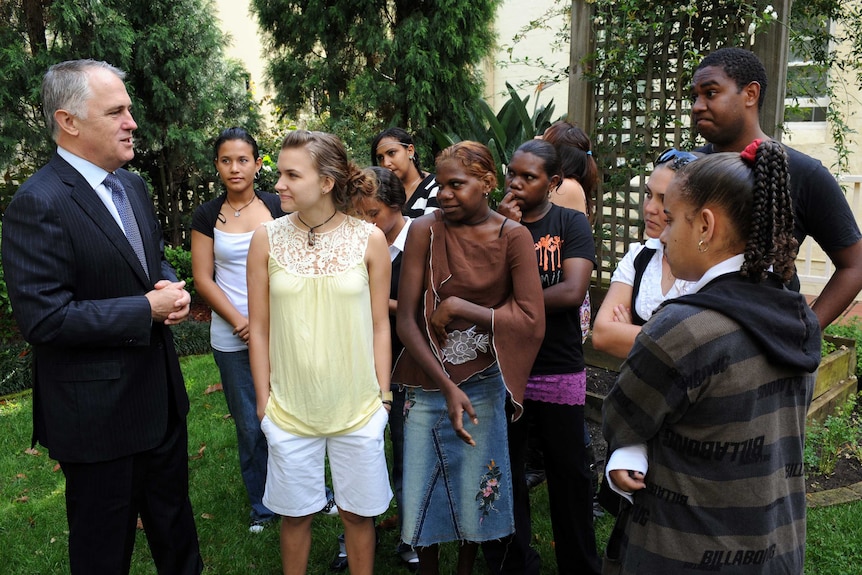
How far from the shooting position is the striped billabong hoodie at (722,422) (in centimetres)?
171

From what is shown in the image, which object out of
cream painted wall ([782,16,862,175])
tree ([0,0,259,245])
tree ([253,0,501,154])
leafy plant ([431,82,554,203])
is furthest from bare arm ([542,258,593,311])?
cream painted wall ([782,16,862,175])

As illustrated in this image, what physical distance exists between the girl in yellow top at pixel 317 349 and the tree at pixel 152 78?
19.5ft

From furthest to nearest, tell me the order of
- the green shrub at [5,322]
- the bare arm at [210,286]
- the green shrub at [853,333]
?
the green shrub at [5,322]
the green shrub at [853,333]
the bare arm at [210,286]

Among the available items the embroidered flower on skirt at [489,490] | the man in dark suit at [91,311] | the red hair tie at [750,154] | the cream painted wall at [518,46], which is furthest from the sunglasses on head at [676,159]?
the cream painted wall at [518,46]

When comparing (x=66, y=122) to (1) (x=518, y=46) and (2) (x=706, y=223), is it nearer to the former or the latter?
(2) (x=706, y=223)

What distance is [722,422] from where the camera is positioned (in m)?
1.74

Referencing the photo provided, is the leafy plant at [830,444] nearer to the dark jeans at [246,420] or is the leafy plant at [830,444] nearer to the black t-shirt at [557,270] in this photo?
the black t-shirt at [557,270]

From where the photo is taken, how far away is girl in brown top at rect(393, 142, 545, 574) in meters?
2.70

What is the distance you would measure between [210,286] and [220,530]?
4.63 ft

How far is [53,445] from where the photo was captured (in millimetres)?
2600

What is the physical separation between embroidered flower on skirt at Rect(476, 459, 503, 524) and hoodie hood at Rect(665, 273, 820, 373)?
4.30ft

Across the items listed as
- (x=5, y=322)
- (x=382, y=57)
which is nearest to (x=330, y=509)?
(x=5, y=322)

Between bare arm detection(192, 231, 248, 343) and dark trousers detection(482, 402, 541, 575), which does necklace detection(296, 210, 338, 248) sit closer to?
bare arm detection(192, 231, 248, 343)

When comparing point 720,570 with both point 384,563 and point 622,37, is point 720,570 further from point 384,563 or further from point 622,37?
point 622,37
